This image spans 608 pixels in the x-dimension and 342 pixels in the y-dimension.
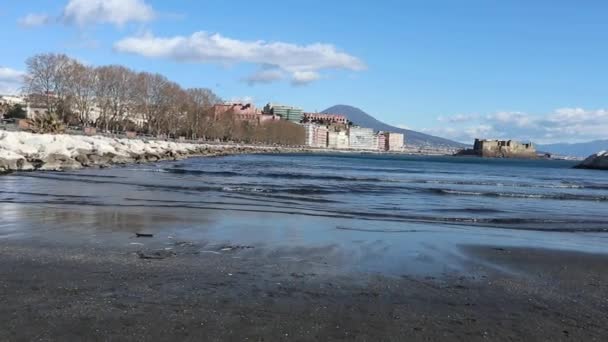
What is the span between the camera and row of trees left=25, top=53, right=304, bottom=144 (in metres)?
86.5

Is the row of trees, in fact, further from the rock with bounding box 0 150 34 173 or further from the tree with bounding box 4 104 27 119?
the rock with bounding box 0 150 34 173

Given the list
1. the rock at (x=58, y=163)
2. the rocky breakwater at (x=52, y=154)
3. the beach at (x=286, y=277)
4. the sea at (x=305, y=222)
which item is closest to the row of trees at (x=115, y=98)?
the rocky breakwater at (x=52, y=154)

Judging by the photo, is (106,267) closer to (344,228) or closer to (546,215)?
(344,228)

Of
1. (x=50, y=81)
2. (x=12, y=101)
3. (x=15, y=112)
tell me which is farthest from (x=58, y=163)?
(x=12, y=101)

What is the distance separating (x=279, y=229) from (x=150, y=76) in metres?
104

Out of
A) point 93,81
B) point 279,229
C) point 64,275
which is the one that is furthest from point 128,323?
point 93,81

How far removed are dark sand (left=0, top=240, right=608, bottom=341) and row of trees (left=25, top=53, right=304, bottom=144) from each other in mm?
81789

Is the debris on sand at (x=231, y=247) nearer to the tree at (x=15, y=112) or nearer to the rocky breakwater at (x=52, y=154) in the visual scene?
the rocky breakwater at (x=52, y=154)

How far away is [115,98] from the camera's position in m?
96.9

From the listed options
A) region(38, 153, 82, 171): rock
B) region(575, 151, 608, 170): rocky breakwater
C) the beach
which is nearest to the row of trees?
region(38, 153, 82, 171): rock

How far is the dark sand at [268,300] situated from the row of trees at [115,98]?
81789 mm

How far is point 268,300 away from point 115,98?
9764cm

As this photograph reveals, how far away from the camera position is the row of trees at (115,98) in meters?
86.5

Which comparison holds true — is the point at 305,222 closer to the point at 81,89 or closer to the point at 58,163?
the point at 58,163
